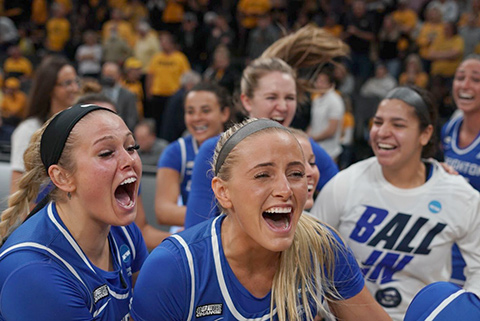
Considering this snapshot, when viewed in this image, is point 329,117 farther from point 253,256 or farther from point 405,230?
point 253,256

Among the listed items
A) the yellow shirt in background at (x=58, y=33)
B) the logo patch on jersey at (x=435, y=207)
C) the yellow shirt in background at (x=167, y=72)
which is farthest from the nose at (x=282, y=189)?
the yellow shirt in background at (x=58, y=33)

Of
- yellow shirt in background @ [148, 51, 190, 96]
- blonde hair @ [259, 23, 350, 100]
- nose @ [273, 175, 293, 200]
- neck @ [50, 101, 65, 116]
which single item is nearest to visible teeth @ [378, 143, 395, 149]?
blonde hair @ [259, 23, 350, 100]

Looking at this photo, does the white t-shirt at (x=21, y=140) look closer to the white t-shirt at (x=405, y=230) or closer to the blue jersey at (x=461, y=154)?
the white t-shirt at (x=405, y=230)

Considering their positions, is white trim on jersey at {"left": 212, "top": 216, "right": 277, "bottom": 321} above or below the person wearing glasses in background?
below

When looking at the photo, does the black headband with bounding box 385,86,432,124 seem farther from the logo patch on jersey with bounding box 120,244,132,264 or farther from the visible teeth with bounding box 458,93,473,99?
the logo patch on jersey with bounding box 120,244,132,264

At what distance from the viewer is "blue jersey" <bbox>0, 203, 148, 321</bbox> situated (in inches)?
77.0

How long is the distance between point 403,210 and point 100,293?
166 cm

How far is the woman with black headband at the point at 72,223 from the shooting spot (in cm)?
197

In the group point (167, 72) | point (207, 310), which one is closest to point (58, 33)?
point (167, 72)

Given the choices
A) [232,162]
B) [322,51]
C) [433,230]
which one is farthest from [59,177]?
[322,51]

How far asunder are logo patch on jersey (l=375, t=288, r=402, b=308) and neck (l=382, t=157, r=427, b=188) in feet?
1.78

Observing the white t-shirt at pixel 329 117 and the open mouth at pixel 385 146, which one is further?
the white t-shirt at pixel 329 117

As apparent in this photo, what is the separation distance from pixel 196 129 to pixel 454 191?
1.73m

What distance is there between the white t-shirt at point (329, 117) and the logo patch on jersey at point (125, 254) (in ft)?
17.3
